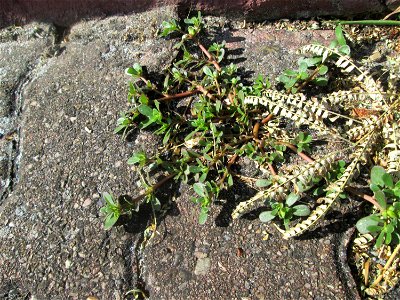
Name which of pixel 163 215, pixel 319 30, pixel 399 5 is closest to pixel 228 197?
pixel 163 215

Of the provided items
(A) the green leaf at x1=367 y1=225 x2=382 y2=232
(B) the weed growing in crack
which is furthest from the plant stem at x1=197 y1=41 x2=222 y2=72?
(A) the green leaf at x1=367 y1=225 x2=382 y2=232

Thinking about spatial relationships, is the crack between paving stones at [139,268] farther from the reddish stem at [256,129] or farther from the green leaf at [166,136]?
the reddish stem at [256,129]

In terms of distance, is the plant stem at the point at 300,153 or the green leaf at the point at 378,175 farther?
the plant stem at the point at 300,153

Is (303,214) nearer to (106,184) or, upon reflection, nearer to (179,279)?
(179,279)

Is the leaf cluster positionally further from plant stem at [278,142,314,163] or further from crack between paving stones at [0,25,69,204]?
crack between paving stones at [0,25,69,204]

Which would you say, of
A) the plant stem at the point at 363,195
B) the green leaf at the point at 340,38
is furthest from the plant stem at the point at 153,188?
the green leaf at the point at 340,38

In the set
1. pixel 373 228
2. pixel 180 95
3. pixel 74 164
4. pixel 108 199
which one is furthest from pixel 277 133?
pixel 74 164
